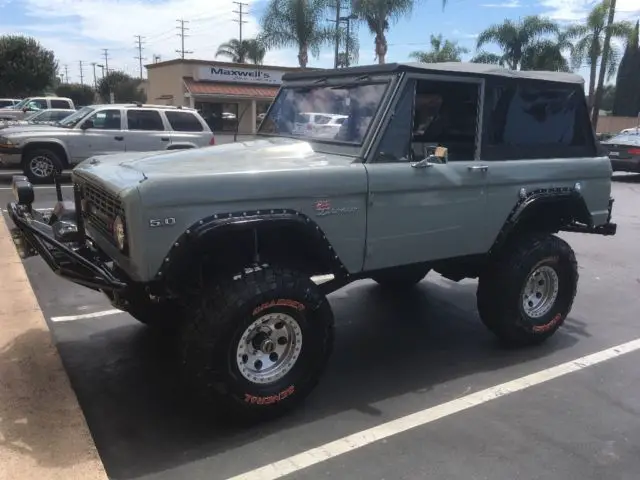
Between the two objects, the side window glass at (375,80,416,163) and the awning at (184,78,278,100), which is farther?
the awning at (184,78,278,100)

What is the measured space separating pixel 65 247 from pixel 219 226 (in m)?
0.94

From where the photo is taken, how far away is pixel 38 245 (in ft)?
12.3

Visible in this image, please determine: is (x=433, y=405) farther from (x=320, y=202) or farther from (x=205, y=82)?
(x=205, y=82)

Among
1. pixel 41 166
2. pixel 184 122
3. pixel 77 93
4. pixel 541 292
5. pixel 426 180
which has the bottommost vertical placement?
pixel 541 292

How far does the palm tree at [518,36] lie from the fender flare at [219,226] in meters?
35.0

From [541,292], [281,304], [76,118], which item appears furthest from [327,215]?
[76,118]

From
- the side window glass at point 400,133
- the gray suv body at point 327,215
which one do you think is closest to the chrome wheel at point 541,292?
the gray suv body at point 327,215

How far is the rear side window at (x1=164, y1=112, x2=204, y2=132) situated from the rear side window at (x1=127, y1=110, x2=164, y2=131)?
26 centimetres

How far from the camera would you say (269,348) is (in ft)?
12.1

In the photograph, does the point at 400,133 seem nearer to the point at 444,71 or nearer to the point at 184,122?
the point at 444,71

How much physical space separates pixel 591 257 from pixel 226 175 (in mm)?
6496

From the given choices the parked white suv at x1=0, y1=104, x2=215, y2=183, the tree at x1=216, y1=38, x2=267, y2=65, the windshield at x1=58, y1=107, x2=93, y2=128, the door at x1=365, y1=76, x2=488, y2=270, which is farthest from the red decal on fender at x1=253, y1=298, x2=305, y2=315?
the tree at x1=216, y1=38, x2=267, y2=65

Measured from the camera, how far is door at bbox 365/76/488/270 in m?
3.99

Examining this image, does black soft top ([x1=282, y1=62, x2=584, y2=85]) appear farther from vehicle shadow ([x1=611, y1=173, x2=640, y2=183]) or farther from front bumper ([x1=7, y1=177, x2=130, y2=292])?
vehicle shadow ([x1=611, y1=173, x2=640, y2=183])
